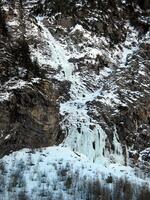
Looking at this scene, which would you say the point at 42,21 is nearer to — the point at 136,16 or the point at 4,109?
the point at 136,16

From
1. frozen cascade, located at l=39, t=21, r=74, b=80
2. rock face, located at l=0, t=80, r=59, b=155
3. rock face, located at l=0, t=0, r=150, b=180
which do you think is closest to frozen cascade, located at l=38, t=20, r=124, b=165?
rock face, located at l=0, t=0, r=150, b=180

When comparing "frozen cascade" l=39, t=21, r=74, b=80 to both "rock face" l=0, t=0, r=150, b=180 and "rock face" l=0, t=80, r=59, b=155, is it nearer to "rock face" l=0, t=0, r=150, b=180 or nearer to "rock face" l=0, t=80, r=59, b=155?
"rock face" l=0, t=0, r=150, b=180

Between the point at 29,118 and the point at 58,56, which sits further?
the point at 58,56

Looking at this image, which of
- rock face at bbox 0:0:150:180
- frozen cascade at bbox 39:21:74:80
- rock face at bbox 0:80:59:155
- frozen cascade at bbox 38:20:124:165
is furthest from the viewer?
frozen cascade at bbox 39:21:74:80

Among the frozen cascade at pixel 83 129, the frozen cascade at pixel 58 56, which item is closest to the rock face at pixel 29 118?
the frozen cascade at pixel 83 129

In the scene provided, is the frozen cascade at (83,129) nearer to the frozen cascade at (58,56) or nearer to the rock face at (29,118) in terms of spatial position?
the frozen cascade at (58,56)

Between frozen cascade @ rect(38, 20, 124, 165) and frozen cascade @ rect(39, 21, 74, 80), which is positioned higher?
frozen cascade @ rect(39, 21, 74, 80)

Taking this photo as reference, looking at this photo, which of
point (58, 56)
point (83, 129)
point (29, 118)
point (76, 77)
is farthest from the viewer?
point (58, 56)

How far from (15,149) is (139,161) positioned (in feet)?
17.6

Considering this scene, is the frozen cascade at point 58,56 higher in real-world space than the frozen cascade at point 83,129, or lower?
higher

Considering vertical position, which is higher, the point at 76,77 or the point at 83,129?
the point at 76,77

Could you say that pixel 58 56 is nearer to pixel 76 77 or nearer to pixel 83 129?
pixel 76 77

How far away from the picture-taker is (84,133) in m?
20.2

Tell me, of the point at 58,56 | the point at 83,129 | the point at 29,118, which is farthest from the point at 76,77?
the point at 29,118
